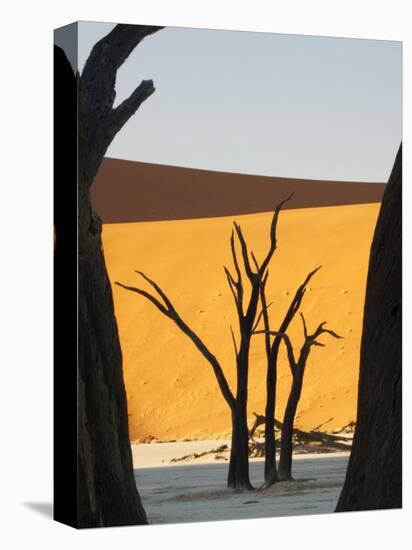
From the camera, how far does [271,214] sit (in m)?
10.0

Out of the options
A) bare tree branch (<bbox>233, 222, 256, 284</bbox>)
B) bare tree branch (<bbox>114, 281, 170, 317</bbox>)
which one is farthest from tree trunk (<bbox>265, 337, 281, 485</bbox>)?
bare tree branch (<bbox>114, 281, 170, 317</bbox>)

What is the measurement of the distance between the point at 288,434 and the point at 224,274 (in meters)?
1.10

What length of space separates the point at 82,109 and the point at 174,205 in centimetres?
85

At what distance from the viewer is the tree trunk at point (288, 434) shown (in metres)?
10.1

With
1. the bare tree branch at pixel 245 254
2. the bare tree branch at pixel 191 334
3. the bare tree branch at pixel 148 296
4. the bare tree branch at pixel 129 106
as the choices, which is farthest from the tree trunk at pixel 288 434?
the bare tree branch at pixel 129 106

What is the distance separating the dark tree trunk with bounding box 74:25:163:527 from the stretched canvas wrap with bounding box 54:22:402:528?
0.04 feet

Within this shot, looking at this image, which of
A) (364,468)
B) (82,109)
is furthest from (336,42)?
(364,468)

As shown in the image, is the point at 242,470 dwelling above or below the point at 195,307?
below

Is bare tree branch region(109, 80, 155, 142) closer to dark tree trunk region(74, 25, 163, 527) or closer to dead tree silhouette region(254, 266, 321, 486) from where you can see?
dark tree trunk region(74, 25, 163, 527)

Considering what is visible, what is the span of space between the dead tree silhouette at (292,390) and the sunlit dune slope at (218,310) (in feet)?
0.13

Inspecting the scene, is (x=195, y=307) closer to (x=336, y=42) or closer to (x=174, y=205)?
(x=174, y=205)

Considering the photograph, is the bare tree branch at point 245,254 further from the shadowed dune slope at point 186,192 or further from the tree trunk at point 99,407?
the tree trunk at point 99,407

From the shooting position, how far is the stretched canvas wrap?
951 cm

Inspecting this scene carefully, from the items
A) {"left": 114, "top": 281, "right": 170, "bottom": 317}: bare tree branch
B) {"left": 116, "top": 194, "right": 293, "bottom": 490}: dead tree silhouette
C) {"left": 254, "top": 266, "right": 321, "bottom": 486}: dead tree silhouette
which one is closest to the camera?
{"left": 114, "top": 281, "right": 170, "bottom": 317}: bare tree branch
